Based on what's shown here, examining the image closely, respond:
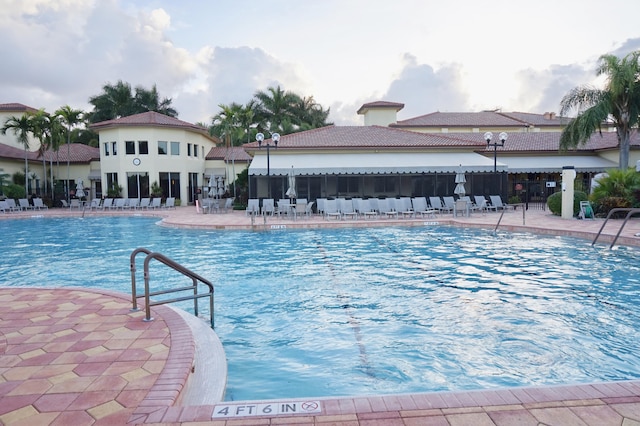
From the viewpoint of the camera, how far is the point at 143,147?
35219mm

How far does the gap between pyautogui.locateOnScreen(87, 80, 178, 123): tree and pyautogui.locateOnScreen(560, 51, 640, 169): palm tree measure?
44.0 m

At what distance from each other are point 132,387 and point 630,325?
7.25 meters

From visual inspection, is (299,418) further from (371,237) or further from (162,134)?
(162,134)

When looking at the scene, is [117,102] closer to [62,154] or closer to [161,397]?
[62,154]

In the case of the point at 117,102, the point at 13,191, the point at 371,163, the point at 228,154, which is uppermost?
the point at 117,102

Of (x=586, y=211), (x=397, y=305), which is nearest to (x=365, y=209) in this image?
(x=586, y=211)

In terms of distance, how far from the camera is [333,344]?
20.7 feet

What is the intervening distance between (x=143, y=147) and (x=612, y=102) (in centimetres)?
3336

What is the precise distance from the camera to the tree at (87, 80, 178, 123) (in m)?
49.3

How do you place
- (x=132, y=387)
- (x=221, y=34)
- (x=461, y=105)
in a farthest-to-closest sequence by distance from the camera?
(x=461, y=105) → (x=221, y=34) → (x=132, y=387)

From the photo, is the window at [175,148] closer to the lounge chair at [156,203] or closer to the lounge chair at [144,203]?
the lounge chair at [144,203]

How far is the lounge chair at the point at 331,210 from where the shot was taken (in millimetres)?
22359

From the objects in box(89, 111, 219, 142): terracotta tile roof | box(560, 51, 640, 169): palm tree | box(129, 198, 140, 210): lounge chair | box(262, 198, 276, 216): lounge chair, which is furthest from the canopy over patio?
box(89, 111, 219, 142): terracotta tile roof


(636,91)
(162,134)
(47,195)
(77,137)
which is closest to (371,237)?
(636,91)
